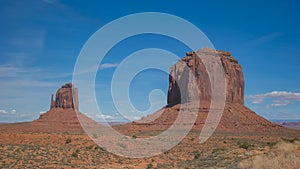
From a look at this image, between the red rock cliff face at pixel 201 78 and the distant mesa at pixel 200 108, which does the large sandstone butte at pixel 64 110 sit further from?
the red rock cliff face at pixel 201 78

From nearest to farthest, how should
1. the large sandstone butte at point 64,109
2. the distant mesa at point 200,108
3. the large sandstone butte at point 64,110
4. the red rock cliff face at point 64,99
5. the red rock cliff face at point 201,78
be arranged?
the distant mesa at point 200,108 → the red rock cliff face at point 201,78 → the large sandstone butte at point 64,110 → the large sandstone butte at point 64,109 → the red rock cliff face at point 64,99

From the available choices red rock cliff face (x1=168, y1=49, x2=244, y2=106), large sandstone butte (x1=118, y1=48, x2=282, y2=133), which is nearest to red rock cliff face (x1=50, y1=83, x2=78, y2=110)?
red rock cliff face (x1=168, y1=49, x2=244, y2=106)

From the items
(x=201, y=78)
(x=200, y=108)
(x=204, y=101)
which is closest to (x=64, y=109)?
(x=201, y=78)

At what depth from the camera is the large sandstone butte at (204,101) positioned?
68.4 meters

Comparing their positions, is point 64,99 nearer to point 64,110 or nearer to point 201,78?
point 64,110

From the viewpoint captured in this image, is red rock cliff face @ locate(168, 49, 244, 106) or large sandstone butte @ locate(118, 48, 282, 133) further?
red rock cliff face @ locate(168, 49, 244, 106)

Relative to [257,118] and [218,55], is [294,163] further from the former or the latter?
[218,55]

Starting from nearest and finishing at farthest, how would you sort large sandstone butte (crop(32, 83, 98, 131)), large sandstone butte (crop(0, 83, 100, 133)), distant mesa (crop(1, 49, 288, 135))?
distant mesa (crop(1, 49, 288, 135))
large sandstone butte (crop(0, 83, 100, 133))
large sandstone butte (crop(32, 83, 98, 131))

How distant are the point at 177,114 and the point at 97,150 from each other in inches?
1858

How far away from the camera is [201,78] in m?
84.6

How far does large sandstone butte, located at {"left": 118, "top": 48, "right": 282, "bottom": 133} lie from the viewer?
2692 inches

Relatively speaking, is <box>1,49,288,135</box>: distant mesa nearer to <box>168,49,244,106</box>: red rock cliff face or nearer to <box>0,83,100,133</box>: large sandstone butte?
<box>168,49,244,106</box>: red rock cliff face

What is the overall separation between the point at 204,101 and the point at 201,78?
7831mm

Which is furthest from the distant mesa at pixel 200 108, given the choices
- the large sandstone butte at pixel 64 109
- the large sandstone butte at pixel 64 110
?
the large sandstone butte at pixel 64 109
